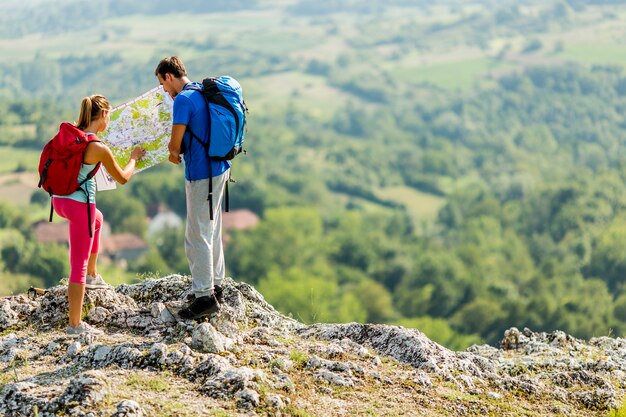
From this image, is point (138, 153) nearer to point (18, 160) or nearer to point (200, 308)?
point (200, 308)

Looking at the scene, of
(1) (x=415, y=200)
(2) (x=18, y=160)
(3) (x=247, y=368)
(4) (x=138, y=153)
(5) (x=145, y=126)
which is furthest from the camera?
(1) (x=415, y=200)

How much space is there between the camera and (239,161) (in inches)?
5969

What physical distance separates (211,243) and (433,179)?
5740 inches

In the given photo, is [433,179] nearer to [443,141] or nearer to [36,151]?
[443,141]

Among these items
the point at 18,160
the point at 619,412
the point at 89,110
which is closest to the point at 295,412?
the point at 619,412

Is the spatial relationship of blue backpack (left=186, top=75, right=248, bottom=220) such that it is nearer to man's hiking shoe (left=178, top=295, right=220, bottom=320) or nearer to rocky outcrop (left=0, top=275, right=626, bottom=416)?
man's hiking shoe (left=178, top=295, right=220, bottom=320)

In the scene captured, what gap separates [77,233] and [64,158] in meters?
0.67

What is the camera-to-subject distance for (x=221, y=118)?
7070 mm

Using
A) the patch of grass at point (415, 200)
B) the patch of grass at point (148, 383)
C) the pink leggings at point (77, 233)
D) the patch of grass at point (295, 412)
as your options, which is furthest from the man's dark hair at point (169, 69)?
the patch of grass at point (415, 200)

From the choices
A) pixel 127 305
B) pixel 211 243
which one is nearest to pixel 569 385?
pixel 211 243

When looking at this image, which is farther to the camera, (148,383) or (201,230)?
(201,230)

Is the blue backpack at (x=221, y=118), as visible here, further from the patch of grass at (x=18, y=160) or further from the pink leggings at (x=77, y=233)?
the patch of grass at (x=18, y=160)

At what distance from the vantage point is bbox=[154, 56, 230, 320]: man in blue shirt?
7023 millimetres

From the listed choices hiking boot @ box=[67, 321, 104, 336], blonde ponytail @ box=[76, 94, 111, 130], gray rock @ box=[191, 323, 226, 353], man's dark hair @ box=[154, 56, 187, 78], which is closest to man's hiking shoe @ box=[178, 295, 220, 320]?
gray rock @ box=[191, 323, 226, 353]
